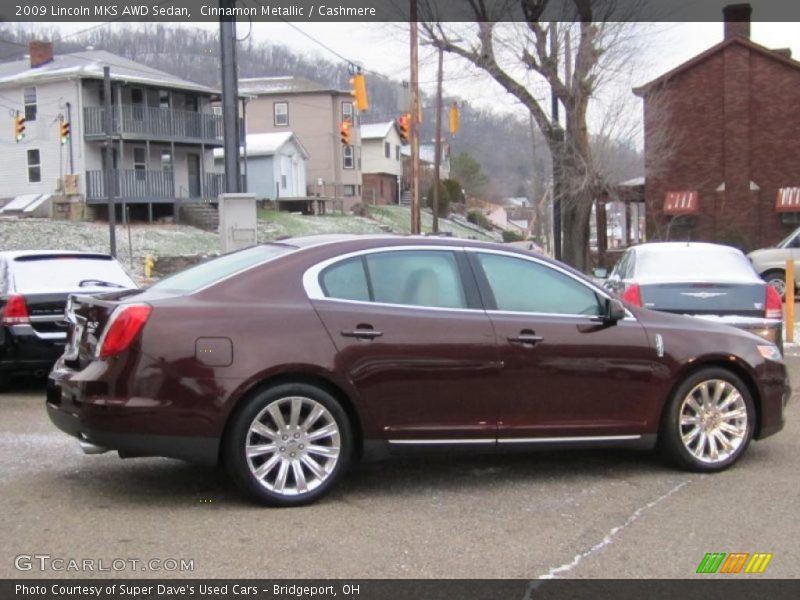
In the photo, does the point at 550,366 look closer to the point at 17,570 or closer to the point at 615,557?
the point at 615,557

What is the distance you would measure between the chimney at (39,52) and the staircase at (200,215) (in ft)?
30.2

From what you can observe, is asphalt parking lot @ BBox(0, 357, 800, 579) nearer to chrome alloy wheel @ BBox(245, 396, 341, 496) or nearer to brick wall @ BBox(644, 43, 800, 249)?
chrome alloy wheel @ BBox(245, 396, 341, 496)

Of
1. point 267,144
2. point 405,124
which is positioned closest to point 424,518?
point 405,124

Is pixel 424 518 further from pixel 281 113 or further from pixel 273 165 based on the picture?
pixel 281 113

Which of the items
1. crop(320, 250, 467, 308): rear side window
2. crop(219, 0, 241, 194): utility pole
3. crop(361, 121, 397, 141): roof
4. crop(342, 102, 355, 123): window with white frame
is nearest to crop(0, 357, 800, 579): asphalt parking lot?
crop(320, 250, 467, 308): rear side window

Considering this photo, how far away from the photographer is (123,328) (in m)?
5.33

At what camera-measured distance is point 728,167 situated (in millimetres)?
34156

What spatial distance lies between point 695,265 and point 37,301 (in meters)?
6.72

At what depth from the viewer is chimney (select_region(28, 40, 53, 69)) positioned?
41844 mm

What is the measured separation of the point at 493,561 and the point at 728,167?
105 feet

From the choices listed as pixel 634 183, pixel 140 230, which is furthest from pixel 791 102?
pixel 140 230

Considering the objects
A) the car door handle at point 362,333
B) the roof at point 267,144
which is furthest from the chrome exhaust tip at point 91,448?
the roof at point 267,144

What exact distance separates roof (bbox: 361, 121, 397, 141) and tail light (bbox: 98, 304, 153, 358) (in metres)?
65.6

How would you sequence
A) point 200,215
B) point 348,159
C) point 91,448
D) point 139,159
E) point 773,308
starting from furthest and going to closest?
point 348,159, point 139,159, point 200,215, point 773,308, point 91,448
